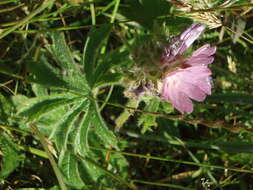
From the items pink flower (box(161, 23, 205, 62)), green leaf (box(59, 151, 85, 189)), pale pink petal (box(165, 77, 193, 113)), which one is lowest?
green leaf (box(59, 151, 85, 189))

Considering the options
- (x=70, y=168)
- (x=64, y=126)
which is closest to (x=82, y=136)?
(x=64, y=126)

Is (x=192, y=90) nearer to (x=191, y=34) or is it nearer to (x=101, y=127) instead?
(x=191, y=34)

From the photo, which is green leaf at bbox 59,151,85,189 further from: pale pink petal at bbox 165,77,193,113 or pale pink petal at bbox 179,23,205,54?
pale pink petal at bbox 179,23,205,54

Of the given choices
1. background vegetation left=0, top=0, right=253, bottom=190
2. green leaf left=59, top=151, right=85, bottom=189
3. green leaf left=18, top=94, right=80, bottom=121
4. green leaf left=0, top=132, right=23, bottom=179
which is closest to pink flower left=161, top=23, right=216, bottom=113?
background vegetation left=0, top=0, right=253, bottom=190

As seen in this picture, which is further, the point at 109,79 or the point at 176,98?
the point at 109,79

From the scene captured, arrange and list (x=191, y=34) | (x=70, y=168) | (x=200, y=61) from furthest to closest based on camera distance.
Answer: (x=70, y=168)
(x=191, y=34)
(x=200, y=61)

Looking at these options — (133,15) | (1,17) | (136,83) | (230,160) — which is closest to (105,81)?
(136,83)
